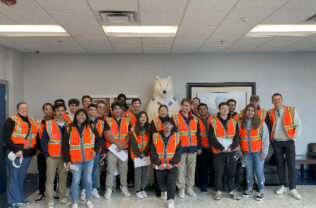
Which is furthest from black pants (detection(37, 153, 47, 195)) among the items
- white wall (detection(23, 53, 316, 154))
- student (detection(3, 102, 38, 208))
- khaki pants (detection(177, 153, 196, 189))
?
→ khaki pants (detection(177, 153, 196, 189))

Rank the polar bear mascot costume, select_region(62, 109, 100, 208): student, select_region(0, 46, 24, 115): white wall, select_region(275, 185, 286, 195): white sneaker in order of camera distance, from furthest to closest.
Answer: the polar bear mascot costume → select_region(0, 46, 24, 115): white wall → select_region(275, 185, 286, 195): white sneaker → select_region(62, 109, 100, 208): student

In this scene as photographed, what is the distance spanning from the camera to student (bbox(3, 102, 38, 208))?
3.38 metres

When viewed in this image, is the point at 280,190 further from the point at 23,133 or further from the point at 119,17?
the point at 23,133

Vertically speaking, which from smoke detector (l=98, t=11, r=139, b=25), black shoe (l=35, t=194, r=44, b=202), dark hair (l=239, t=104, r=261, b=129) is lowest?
black shoe (l=35, t=194, r=44, b=202)

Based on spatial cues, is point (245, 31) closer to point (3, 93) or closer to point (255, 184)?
point (255, 184)

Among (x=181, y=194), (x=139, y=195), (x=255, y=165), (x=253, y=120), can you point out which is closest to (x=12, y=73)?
(x=139, y=195)

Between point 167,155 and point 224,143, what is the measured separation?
0.82m

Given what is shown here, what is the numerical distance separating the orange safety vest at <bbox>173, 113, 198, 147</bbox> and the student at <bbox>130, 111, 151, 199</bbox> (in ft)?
1.57

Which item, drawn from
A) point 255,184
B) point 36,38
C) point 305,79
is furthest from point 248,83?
point 36,38

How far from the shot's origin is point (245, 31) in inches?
151

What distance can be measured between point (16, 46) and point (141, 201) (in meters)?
3.42

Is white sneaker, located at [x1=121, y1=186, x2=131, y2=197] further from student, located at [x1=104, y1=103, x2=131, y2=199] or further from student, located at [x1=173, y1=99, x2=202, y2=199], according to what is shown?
student, located at [x1=173, y1=99, x2=202, y2=199]

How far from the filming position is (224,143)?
3.68 m

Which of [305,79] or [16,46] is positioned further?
[305,79]
